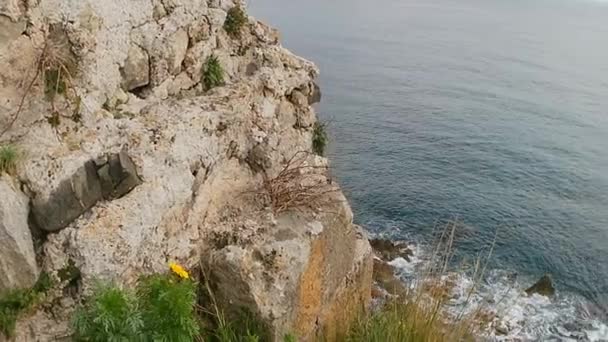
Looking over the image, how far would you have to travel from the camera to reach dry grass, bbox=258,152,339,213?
847cm

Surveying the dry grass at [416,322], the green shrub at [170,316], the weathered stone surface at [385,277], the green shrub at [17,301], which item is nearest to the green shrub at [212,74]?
the green shrub at [17,301]

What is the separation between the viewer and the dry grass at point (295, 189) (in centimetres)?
847

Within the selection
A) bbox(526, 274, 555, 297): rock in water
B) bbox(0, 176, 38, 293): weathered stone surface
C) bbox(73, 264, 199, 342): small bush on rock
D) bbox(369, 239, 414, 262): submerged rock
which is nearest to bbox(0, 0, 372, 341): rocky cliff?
bbox(0, 176, 38, 293): weathered stone surface

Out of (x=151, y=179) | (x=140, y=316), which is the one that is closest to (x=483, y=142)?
(x=151, y=179)

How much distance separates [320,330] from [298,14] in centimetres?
3848

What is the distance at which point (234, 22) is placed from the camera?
1088cm

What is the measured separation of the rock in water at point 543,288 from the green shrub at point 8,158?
12.9 metres

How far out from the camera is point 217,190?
8.29 m

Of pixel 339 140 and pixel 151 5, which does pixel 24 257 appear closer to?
pixel 151 5

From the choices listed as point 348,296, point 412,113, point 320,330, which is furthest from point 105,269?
point 412,113

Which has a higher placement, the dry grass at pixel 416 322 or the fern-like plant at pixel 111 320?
the fern-like plant at pixel 111 320

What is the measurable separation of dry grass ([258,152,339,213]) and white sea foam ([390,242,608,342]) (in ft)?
16.8

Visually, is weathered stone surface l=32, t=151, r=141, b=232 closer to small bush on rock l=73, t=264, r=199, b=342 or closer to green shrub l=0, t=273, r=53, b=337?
green shrub l=0, t=273, r=53, b=337

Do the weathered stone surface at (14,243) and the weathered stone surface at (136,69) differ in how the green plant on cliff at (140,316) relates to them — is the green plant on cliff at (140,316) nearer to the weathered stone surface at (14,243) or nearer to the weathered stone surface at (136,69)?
the weathered stone surface at (14,243)
